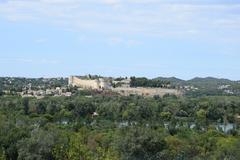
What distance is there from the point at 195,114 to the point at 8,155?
70.8m

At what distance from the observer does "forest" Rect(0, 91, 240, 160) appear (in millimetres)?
34562

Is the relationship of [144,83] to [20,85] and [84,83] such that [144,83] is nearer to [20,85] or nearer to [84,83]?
[84,83]

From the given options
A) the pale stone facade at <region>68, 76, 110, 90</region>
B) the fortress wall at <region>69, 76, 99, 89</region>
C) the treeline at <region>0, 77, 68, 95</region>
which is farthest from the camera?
the fortress wall at <region>69, 76, 99, 89</region>

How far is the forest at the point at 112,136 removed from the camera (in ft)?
113

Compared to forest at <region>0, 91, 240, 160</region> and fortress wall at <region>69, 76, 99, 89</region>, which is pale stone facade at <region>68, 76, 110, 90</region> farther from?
forest at <region>0, 91, 240, 160</region>

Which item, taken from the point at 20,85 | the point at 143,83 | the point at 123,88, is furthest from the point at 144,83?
the point at 20,85

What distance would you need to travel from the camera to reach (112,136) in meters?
52.2

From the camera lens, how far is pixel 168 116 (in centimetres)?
9794

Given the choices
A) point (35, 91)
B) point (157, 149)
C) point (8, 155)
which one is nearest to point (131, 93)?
point (35, 91)

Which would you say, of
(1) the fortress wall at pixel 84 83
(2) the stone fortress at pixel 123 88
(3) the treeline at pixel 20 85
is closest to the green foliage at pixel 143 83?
(2) the stone fortress at pixel 123 88

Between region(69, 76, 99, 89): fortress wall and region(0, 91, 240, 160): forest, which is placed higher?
region(69, 76, 99, 89): fortress wall

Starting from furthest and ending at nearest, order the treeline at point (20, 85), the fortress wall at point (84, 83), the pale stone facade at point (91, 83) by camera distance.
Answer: the fortress wall at point (84, 83)
the pale stone facade at point (91, 83)
the treeline at point (20, 85)

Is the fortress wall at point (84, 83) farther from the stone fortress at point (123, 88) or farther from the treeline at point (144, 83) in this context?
the treeline at point (144, 83)

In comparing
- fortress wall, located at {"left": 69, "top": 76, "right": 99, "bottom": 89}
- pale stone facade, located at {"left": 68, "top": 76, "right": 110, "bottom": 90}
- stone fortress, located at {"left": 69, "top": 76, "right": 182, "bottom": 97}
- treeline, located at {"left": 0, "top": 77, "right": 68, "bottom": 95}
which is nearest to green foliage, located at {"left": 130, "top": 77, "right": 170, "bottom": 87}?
stone fortress, located at {"left": 69, "top": 76, "right": 182, "bottom": 97}
